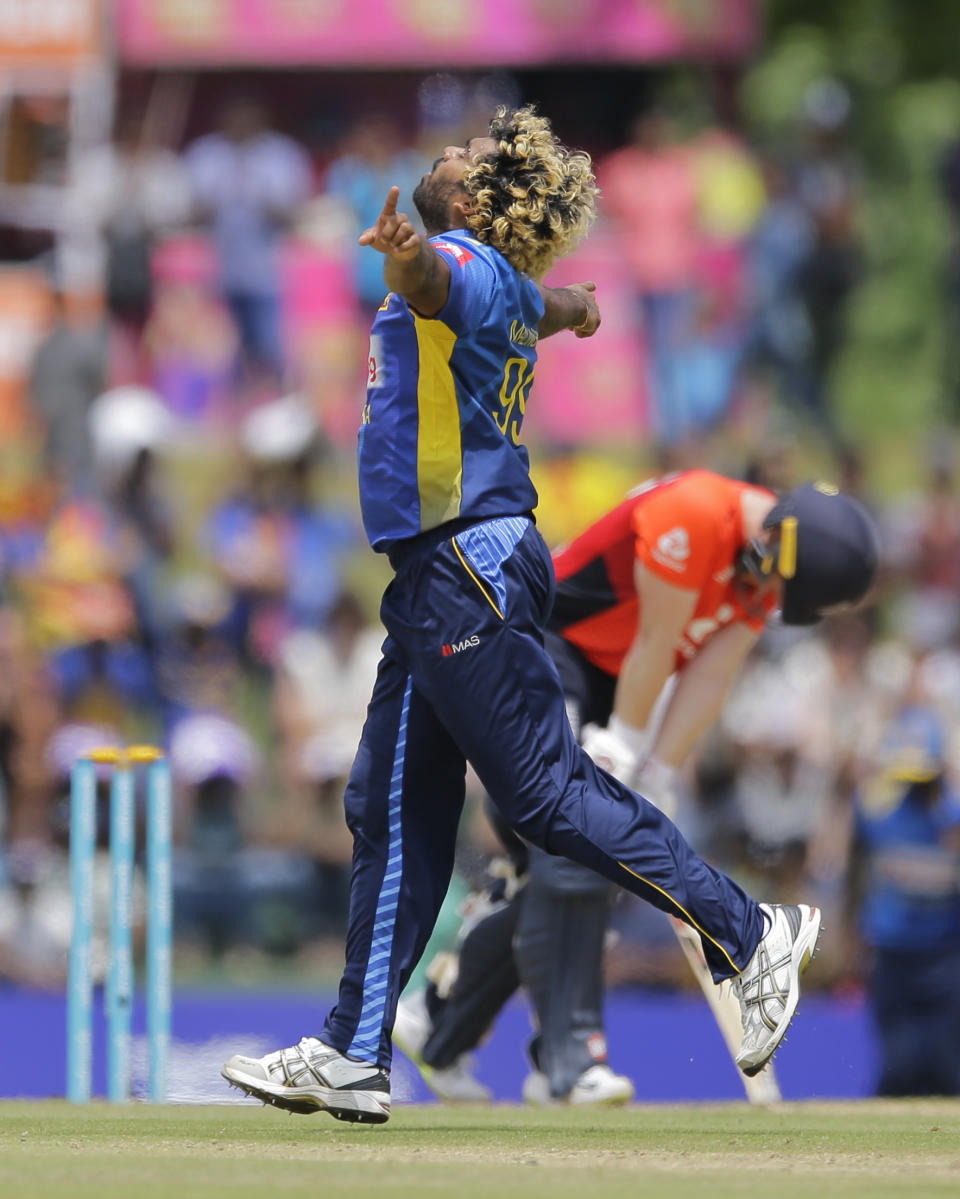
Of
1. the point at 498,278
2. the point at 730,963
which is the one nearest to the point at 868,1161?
the point at 730,963

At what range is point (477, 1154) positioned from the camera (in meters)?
5.04

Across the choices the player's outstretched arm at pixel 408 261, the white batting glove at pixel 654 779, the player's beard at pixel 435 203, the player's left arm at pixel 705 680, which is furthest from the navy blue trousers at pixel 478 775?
the player's left arm at pixel 705 680

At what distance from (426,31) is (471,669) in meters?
14.5

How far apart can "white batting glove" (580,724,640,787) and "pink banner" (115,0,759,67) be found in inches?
501

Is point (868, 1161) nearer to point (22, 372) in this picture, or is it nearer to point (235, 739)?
point (235, 739)

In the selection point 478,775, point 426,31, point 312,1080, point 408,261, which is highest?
point 426,31

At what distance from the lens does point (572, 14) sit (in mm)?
19281

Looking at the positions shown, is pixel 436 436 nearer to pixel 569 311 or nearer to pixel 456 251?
pixel 456 251

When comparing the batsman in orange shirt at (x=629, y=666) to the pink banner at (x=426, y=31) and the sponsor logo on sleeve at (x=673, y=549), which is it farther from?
the pink banner at (x=426, y=31)

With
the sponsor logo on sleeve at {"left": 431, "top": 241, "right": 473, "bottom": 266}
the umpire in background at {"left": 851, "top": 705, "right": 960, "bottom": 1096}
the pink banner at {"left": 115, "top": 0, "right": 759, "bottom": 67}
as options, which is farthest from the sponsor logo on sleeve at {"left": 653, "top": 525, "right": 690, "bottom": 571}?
the pink banner at {"left": 115, "top": 0, "right": 759, "bottom": 67}

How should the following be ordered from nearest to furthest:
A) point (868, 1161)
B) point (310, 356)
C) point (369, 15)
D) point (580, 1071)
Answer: point (868, 1161)
point (580, 1071)
point (310, 356)
point (369, 15)

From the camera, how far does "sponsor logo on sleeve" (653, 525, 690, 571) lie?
693cm

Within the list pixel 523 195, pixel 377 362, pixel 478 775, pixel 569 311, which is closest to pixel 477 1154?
pixel 478 775

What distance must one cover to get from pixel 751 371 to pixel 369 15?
5.23 metres
